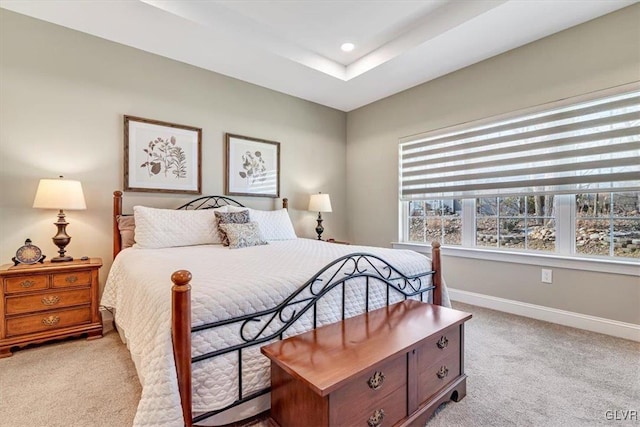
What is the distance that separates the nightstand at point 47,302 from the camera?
213cm

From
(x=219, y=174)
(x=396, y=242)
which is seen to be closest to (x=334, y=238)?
(x=396, y=242)

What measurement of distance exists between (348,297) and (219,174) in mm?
2428

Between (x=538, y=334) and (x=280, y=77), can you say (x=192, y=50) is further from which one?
(x=538, y=334)

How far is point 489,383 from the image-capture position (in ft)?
5.90

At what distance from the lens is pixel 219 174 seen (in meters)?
3.53

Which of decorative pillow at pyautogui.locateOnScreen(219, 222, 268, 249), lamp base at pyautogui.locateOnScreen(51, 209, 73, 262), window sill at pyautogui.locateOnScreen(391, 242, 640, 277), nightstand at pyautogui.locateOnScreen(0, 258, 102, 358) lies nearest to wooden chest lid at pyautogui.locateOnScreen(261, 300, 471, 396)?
decorative pillow at pyautogui.locateOnScreen(219, 222, 268, 249)

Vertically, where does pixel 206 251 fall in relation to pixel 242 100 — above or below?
below

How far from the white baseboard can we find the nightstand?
354cm

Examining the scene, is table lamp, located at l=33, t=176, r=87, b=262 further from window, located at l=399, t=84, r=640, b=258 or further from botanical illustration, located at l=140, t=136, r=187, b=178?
window, located at l=399, t=84, r=640, b=258

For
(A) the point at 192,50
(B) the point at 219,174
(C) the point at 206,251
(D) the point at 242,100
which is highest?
(A) the point at 192,50

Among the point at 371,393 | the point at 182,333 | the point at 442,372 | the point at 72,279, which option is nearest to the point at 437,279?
the point at 442,372

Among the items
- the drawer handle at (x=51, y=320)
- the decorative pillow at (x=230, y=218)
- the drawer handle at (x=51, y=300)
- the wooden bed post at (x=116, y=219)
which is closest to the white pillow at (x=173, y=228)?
the decorative pillow at (x=230, y=218)

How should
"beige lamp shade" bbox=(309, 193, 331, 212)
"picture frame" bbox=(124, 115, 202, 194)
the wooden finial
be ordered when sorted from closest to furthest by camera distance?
1. the wooden finial
2. "picture frame" bbox=(124, 115, 202, 194)
3. "beige lamp shade" bbox=(309, 193, 331, 212)

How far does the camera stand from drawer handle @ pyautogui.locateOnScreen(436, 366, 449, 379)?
156 cm
